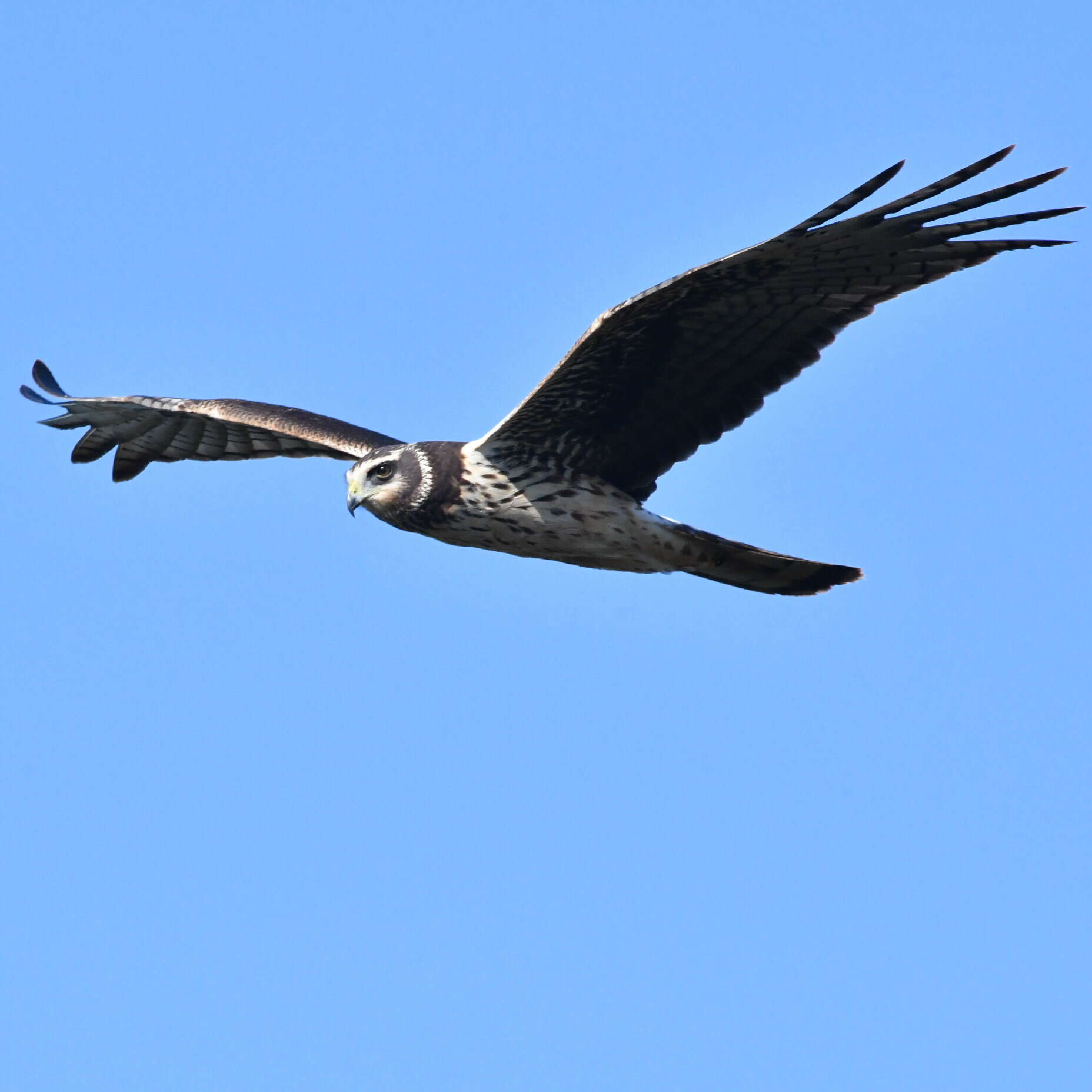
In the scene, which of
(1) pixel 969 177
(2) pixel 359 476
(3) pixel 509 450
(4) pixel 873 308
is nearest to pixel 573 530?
(3) pixel 509 450

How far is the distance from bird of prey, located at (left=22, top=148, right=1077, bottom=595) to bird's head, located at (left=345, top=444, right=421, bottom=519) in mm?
11

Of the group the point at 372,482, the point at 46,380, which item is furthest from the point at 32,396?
the point at 372,482

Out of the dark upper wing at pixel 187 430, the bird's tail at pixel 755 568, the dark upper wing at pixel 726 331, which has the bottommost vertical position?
the bird's tail at pixel 755 568

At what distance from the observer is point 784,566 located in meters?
9.77

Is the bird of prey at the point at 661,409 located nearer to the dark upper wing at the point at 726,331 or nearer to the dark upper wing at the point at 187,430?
the dark upper wing at the point at 726,331

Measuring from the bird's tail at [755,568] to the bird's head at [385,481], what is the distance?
4.89ft

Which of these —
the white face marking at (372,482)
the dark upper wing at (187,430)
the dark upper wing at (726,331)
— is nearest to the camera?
the dark upper wing at (726,331)

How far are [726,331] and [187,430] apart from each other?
188 inches

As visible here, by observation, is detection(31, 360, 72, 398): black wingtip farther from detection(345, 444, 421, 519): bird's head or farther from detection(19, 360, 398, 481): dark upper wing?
detection(345, 444, 421, 519): bird's head

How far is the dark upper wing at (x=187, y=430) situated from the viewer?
1128 centimetres

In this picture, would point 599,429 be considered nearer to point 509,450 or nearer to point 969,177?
point 509,450

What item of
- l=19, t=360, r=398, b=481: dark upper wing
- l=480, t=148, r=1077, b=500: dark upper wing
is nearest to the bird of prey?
l=480, t=148, r=1077, b=500: dark upper wing

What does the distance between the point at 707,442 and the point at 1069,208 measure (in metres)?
2.58

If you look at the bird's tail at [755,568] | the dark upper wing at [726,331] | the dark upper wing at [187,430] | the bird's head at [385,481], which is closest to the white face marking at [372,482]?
the bird's head at [385,481]
